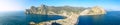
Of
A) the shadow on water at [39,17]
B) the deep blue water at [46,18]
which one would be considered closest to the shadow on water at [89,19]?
the deep blue water at [46,18]

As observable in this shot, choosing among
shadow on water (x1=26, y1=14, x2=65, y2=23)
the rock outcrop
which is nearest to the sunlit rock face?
the rock outcrop

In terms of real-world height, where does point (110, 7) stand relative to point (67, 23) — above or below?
above

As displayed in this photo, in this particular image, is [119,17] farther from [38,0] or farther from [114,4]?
[38,0]

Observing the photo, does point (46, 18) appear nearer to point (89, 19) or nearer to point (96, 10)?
point (89, 19)

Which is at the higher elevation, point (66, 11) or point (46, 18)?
point (66, 11)

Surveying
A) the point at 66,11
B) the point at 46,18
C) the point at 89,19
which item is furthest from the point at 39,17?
the point at 89,19

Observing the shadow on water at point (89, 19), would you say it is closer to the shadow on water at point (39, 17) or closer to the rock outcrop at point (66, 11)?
the rock outcrop at point (66, 11)

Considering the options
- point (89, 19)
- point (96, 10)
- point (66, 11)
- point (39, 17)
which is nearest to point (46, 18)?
point (39, 17)

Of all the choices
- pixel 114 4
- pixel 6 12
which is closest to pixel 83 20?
pixel 114 4
